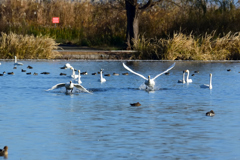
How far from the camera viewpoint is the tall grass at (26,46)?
36.1 meters

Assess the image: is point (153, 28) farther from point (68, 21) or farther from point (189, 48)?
point (68, 21)

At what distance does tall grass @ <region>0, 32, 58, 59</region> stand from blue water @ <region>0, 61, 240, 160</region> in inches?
400

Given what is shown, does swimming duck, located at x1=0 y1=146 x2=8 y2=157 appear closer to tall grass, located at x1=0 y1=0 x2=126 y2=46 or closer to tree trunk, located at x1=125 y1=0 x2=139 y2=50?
tree trunk, located at x1=125 y1=0 x2=139 y2=50

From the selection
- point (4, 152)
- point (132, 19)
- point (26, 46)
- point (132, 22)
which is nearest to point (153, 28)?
point (132, 19)

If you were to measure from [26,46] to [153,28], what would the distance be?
9.14 meters

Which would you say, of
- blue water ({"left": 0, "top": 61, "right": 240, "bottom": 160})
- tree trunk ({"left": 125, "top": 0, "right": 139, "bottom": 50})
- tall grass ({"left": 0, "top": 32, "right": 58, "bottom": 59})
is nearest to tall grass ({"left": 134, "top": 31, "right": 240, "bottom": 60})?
tree trunk ({"left": 125, "top": 0, "right": 139, "bottom": 50})

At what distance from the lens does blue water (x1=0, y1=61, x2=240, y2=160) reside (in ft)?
36.7

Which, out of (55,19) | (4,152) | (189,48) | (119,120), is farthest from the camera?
(55,19)

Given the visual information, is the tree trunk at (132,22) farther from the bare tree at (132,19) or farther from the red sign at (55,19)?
the red sign at (55,19)

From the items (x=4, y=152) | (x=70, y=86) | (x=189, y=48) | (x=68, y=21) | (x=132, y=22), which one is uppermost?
(x=68, y=21)

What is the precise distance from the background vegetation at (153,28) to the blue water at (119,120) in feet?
35.7

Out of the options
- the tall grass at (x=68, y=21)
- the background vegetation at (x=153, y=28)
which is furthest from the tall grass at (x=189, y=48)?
the tall grass at (x=68, y=21)

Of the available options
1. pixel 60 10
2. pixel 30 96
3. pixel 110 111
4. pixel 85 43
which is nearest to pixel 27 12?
pixel 60 10

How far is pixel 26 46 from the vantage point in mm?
36469
